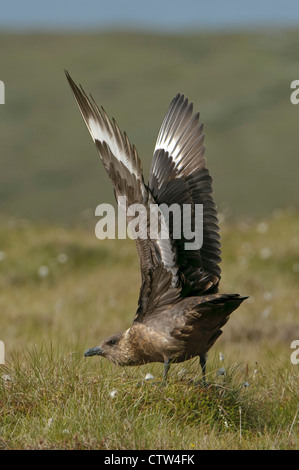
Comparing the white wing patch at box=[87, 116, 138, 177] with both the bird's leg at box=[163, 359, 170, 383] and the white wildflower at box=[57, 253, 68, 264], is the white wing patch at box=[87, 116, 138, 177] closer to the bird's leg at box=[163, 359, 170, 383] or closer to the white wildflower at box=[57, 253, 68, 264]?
the bird's leg at box=[163, 359, 170, 383]

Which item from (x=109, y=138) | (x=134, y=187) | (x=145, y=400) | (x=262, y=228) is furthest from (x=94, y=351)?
(x=262, y=228)

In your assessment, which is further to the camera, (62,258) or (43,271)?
(62,258)

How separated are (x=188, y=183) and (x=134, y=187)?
28.3 inches

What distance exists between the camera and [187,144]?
5.86 m

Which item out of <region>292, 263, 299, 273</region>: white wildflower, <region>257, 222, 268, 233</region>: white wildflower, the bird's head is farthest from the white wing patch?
<region>257, 222, 268, 233</region>: white wildflower

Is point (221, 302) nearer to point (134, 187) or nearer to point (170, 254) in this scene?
point (170, 254)

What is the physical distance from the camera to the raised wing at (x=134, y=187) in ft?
16.9

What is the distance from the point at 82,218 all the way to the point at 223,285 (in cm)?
563

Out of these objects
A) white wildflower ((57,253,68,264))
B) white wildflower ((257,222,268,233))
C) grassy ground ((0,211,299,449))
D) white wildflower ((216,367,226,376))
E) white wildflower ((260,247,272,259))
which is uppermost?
white wildflower ((257,222,268,233))

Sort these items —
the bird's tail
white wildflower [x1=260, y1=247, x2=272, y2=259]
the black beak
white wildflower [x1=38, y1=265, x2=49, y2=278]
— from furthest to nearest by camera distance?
white wildflower [x1=260, y1=247, x2=272, y2=259]
white wildflower [x1=38, y1=265, x2=49, y2=278]
the black beak
the bird's tail

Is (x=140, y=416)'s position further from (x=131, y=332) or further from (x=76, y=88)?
(x=76, y=88)

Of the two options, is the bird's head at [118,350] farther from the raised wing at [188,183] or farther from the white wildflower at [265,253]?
the white wildflower at [265,253]

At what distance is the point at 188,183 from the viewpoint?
573 cm

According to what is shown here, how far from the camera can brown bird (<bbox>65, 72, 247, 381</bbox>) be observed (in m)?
5.21
